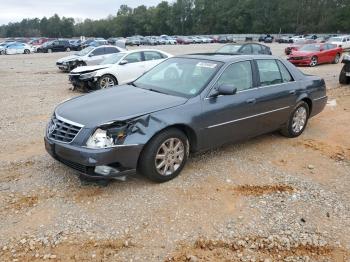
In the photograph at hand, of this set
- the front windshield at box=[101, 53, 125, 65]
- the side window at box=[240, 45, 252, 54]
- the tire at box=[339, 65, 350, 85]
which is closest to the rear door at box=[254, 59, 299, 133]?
the front windshield at box=[101, 53, 125, 65]

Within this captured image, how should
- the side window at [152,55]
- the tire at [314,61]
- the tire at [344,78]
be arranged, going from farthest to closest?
the tire at [314,61] → the side window at [152,55] → the tire at [344,78]

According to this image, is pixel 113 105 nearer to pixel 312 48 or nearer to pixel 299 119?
pixel 299 119

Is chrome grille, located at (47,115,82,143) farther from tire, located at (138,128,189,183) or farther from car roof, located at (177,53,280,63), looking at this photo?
car roof, located at (177,53,280,63)

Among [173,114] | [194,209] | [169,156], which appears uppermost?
[173,114]

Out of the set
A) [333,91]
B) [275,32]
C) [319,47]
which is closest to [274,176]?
[333,91]

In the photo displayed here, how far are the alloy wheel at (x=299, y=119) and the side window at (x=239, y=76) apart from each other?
1.45 meters

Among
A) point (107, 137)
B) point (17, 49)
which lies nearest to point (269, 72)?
point (107, 137)

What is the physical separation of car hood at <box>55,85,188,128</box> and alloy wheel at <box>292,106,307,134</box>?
8.73ft

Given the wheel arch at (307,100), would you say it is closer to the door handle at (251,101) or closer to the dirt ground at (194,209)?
the dirt ground at (194,209)

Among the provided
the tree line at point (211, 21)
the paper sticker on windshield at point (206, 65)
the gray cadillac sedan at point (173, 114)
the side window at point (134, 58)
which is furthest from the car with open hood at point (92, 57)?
the tree line at point (211, 21)

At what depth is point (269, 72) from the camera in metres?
6.05

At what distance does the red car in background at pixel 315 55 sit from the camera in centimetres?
2062

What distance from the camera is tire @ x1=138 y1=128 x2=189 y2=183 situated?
14.6 feet

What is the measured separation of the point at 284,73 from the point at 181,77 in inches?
79.0
